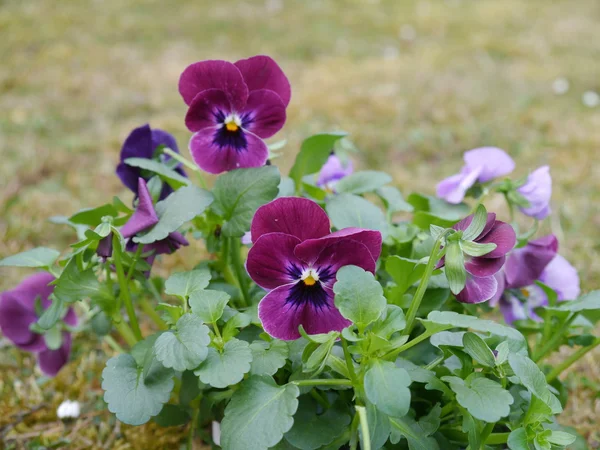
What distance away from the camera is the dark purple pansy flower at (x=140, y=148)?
0.94 m

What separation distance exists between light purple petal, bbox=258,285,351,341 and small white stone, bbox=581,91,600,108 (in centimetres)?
234

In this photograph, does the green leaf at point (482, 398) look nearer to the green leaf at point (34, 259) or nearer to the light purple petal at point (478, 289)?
the light purple petal at point (478, 289)

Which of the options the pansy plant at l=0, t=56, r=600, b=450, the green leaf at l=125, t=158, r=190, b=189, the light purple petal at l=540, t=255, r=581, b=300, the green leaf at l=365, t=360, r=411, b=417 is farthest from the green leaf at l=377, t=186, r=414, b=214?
the green leaf at l=365, t=360, r=411, b=417

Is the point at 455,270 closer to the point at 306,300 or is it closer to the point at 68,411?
the point at 306,300

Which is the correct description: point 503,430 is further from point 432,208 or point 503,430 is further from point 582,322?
point 432,208

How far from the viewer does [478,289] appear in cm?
75

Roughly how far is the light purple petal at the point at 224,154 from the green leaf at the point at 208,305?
0.21 metres

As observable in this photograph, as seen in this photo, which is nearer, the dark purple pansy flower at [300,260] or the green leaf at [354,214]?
the dark purple pansy flower at [300,260]

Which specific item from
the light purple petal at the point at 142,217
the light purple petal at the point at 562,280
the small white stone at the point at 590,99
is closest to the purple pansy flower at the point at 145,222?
the light purple petal at the point at 142,217

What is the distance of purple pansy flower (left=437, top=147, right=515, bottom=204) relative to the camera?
3.36 feet

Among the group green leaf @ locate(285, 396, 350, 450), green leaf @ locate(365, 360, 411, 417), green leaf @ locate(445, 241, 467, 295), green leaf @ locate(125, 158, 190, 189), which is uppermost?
green leaf @ locate(125, 158, 190, 189)

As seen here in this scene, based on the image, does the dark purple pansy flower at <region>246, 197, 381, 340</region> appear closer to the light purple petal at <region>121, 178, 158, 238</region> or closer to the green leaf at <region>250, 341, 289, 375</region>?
the green leaf at <region>250, 341, 289, 375</region>

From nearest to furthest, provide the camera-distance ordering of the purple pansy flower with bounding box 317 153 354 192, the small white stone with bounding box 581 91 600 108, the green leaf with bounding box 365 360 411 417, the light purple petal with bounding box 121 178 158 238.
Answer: the green leaf with bounding box 365 360 411 417, the light purple petal with bounding box 121 178 158 238, the purple pansy flower with bounding box 317 153 354 192, the small white stone with bounding box 581 91 600 108

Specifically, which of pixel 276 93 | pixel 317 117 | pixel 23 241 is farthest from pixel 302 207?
pixel 317 117
